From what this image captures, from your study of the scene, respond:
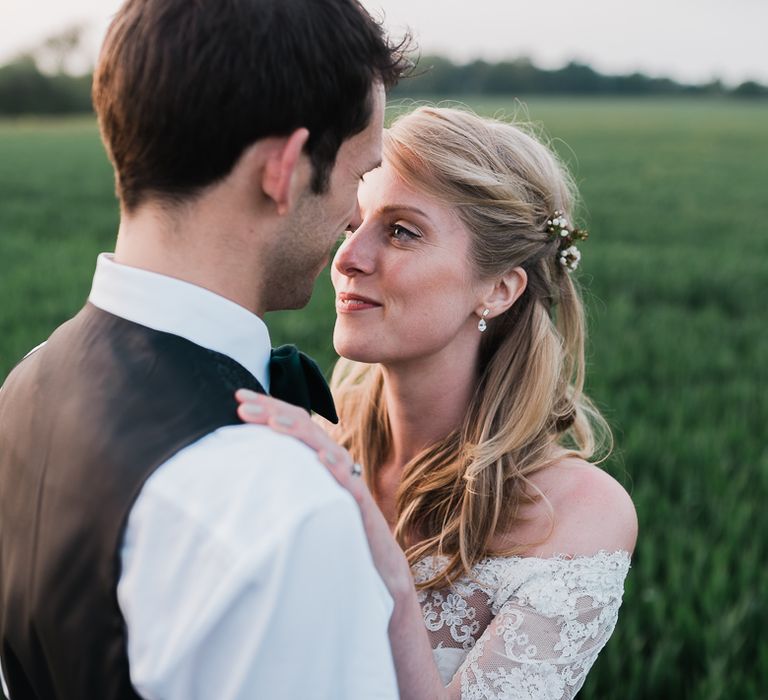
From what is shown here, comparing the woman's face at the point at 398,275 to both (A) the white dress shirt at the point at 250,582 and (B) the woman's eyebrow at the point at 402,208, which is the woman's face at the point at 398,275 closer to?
(B) the woman's eyebrow at the point at 402,208

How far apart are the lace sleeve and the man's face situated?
93 centimetres

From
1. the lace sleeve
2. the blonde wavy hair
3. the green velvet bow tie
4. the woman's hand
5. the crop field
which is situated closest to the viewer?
the woman's hand

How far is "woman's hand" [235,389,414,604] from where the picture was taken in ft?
4.15

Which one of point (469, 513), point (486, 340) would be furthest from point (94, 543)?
point (486, 340)

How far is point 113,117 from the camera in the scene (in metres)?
1.37

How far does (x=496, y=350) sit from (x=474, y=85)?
8427 centimetres

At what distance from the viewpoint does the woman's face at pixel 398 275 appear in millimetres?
2344

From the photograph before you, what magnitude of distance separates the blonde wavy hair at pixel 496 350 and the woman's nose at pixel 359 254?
0.17 m

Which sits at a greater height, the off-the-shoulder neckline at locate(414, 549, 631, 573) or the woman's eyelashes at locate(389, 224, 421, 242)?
the woman's eyelashes at locate(389, 224, 421, 242)

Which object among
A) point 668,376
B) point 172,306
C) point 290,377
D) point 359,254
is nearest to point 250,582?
point 172,306

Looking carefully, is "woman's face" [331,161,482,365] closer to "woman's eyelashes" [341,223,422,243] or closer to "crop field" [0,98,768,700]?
"woman's eyelashes" [341,223,422,243]

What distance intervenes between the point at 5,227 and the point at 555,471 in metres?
13.8

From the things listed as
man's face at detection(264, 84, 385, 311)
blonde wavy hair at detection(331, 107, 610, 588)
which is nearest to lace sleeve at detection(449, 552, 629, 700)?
blonde wavy hair at detection(331, 107, 610, 588)

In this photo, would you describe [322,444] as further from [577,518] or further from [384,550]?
[577,518]
